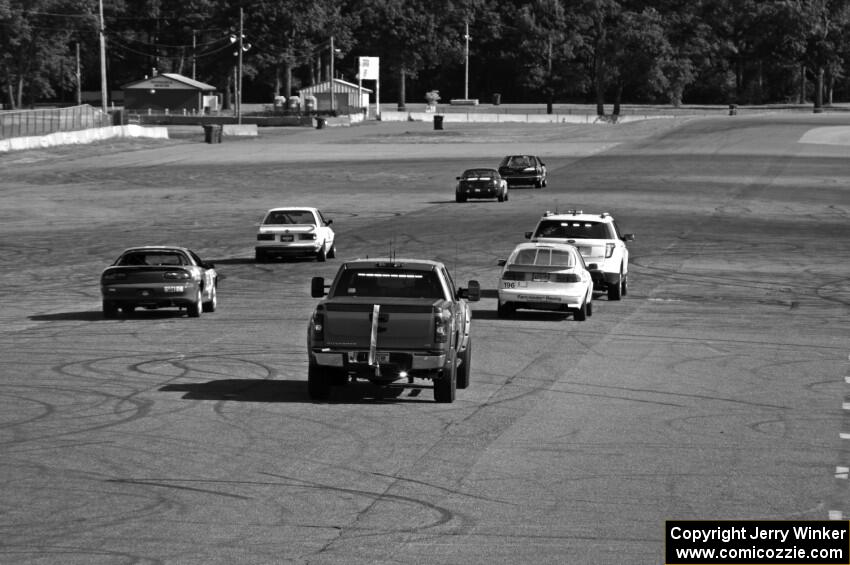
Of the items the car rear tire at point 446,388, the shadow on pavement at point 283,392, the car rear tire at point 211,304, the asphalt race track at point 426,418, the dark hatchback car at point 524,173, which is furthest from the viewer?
the dark hatchback car at point 524,173

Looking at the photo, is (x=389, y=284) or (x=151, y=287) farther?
(x=151, y=287)

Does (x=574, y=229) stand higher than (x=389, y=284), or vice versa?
(x=389, y=284)

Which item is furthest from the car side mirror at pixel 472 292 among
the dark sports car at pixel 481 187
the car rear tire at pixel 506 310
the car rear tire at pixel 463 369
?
the dark sports car at pixel 481 187

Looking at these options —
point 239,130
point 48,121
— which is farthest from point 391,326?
point 239,130

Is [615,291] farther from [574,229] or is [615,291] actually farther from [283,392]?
[283,392]

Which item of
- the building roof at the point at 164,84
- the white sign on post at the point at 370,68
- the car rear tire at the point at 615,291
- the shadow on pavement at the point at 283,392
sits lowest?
the car rear tire at the point at 615,291

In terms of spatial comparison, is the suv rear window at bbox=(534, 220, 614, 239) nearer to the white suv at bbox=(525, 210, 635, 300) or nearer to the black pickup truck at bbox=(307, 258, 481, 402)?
the white suv at bbox=(525, 210, 635, 300)

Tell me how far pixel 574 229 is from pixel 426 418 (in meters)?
14.8

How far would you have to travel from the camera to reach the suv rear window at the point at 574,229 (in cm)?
3231

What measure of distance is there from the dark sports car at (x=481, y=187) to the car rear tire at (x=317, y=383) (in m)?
42.2

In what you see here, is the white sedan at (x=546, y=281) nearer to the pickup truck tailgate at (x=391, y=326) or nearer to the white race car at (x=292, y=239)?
the pickup truck tailgate at (x=391, y=326)

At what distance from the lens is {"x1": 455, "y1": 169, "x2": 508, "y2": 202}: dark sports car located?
61219 millimetres

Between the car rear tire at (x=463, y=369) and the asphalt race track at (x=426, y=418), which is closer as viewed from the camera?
the asphalt race track at (x=426, y=418)

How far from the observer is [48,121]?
3944 inches
